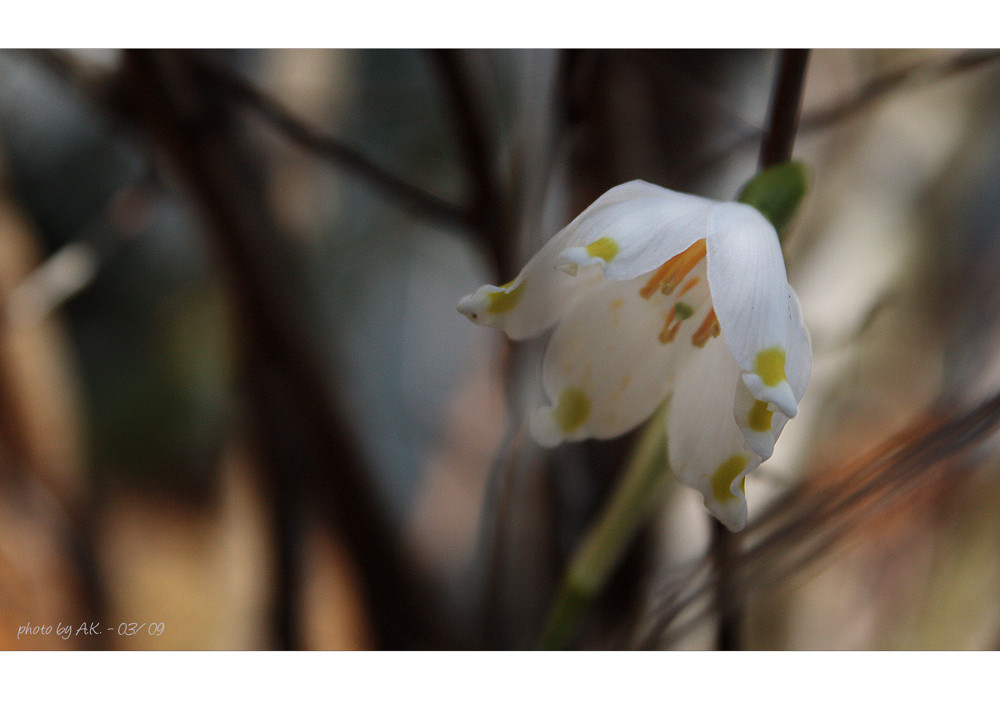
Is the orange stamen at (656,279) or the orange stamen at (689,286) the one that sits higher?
the orange stamen at (656,279)

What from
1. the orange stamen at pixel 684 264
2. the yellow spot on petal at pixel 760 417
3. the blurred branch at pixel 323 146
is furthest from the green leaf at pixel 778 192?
the blurred branch at pixel 323 146

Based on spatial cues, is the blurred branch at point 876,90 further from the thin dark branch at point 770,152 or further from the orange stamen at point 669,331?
the orange stamen at point 669,331

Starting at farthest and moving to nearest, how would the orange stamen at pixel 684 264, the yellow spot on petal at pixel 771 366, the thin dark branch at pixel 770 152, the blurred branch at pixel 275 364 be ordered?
the blurred branch at pixel 275 364 → the thin dark branch at pixel 770 152 → the orange stamen at pixel 684 264 → the yellow spot on petal at pixel 771 366

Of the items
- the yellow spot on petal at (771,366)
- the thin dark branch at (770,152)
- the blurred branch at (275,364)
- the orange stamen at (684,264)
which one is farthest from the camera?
the blurred branch at (275,364)

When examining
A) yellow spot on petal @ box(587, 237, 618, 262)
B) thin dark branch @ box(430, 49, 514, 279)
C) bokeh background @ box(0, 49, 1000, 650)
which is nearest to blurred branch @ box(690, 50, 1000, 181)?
bokeh background @ box(0, 49, 1000, 650)

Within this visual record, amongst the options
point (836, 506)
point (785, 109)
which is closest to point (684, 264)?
point (785, 109)

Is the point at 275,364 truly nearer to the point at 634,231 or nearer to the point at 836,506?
the point at 634,231
